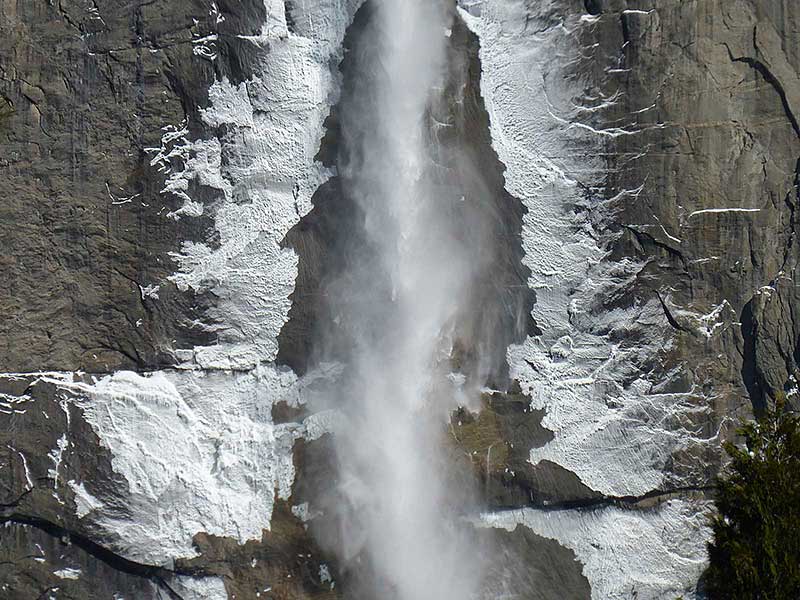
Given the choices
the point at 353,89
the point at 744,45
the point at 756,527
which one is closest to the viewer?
the point at 756,527

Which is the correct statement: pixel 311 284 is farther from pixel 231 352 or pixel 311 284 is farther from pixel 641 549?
pixel 641 549

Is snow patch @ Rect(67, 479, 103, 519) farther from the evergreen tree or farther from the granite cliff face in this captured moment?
the evergreen tree

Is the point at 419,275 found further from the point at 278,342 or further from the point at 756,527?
the point at 756,527

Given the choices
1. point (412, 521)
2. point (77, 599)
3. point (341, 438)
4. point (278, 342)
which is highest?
point (278, 342)

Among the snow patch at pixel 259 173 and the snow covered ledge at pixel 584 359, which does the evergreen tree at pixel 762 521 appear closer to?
the snow covered ledge at pixel 584 359

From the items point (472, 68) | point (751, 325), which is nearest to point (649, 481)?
point (751, 325)
